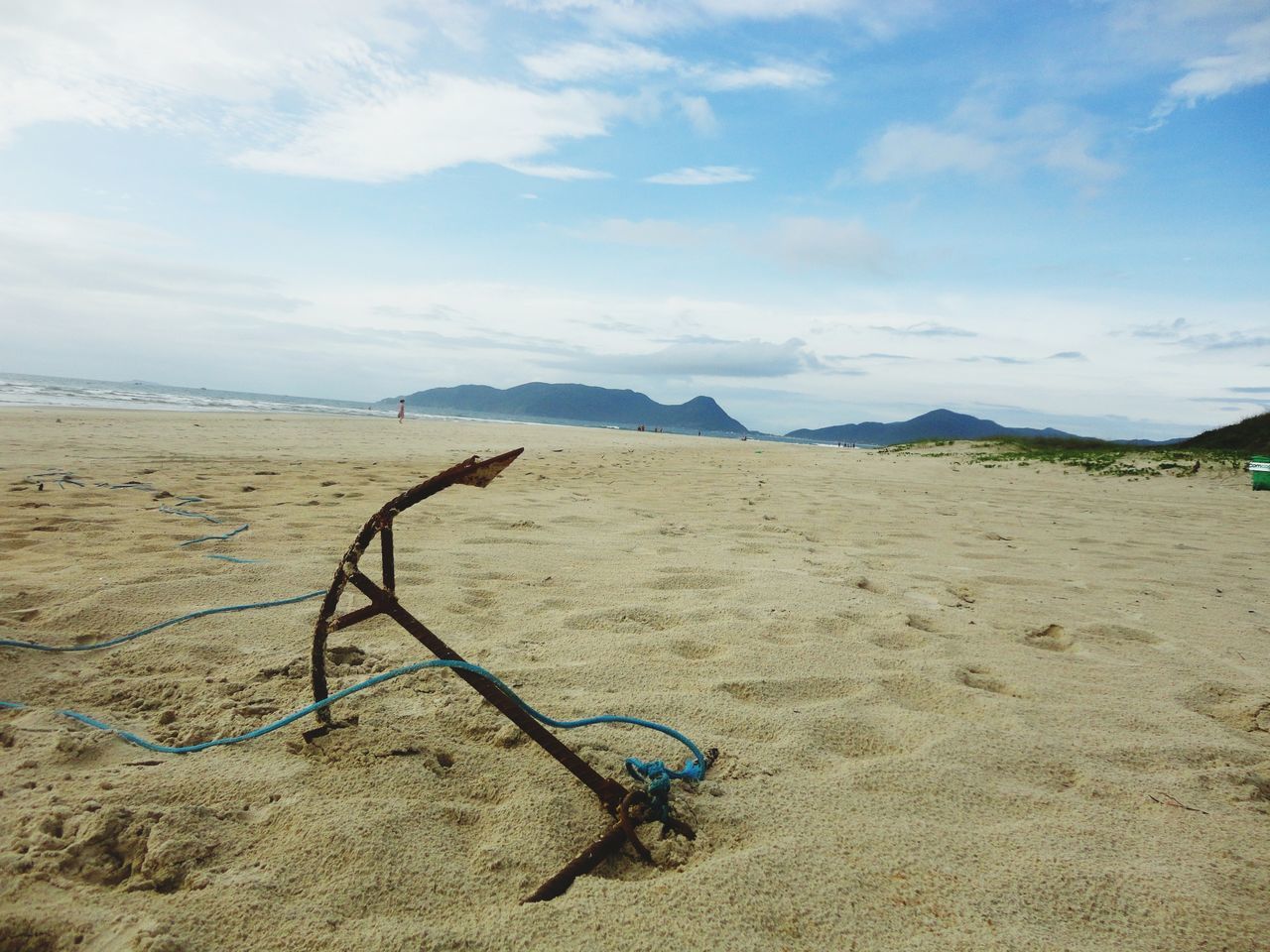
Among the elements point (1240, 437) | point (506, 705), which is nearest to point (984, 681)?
point (506, 705)

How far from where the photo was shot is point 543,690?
223cm

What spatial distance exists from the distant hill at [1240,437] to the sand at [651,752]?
55.0 feet

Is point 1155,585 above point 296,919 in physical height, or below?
above

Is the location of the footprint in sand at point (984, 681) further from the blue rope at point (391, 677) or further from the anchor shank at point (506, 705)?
the anchor shank at point (506, 705)

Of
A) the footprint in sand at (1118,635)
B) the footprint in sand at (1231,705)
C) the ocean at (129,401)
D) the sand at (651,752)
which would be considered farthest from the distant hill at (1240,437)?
the ocean at (129,401)

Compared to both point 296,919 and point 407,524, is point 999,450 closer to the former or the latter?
point 407,524

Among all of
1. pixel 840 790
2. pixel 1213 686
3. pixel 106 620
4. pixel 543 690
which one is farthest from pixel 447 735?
pixel 1213 686

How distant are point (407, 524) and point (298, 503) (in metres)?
1.39

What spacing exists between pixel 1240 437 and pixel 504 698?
23093 mm

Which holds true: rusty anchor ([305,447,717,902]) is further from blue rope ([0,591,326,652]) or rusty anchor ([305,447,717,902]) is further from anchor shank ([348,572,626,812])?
blue rope ([0,591,326,652])

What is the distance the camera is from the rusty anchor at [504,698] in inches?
56.6

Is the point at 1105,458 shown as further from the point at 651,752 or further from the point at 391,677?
the point at 391,677

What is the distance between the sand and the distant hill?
55.0 feet

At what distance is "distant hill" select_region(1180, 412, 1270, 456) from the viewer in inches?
663
